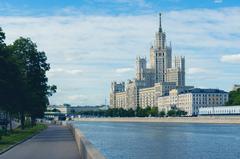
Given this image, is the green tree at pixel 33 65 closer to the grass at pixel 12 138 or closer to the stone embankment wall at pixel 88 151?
the grass at pixel 12 138

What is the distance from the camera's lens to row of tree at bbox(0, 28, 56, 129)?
48.5m

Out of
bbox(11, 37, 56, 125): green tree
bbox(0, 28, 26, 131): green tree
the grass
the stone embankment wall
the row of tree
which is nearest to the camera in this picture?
the stone embankment wall

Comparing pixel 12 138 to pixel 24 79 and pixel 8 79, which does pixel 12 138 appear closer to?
pixel 8 79

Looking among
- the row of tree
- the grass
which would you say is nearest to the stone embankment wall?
the grass

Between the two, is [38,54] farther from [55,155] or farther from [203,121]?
[203,121]

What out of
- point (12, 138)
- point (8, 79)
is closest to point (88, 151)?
point (8, 79)

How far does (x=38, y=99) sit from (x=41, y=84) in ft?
7.24

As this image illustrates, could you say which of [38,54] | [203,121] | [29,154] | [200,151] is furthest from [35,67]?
[203,121]

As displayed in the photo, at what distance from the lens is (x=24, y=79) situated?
197ft

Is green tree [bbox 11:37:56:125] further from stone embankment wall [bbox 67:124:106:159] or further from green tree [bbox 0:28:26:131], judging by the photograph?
stone embankment wall [bbox 67:124:106:159]

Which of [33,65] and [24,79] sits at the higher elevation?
[33,65]

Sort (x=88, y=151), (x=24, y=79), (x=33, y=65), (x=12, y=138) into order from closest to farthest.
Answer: (x=88, y=151) → (x=12, y=138) → (x=24, y=79) → (x=33, y=65)

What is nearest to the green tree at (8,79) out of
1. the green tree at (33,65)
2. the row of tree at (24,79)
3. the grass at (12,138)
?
the row of tree at (24,79)

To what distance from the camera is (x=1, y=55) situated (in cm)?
4372
